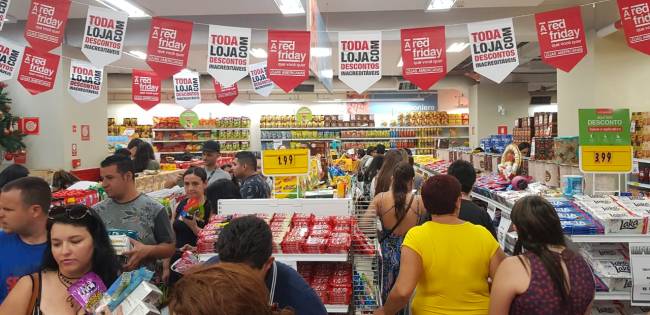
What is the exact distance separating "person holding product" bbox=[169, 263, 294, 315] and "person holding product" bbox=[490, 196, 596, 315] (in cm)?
141

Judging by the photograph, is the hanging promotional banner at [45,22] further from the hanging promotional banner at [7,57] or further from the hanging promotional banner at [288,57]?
the hanging promotional banner at [288,57]

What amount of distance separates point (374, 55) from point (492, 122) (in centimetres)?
1114

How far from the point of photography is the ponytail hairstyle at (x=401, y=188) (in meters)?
4.04

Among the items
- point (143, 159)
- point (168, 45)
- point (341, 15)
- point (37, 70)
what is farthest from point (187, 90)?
point (168, 45)

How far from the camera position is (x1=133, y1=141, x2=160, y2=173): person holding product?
7684mm

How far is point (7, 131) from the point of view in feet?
27.3

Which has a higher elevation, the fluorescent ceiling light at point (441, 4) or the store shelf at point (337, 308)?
the fluorescent ceiling light at point (441, 4)

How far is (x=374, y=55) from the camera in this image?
21.1ft

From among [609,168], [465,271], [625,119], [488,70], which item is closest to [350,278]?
[465,271]

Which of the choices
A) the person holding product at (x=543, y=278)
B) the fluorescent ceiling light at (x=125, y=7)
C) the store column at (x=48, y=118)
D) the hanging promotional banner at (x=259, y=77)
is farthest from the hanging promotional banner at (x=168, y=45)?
the person holding product at (x=543, y=278)

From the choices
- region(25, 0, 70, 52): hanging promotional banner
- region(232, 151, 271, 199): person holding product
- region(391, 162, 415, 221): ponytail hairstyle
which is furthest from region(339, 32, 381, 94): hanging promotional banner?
region(25, 0, 70, 52): hanging promotional banner

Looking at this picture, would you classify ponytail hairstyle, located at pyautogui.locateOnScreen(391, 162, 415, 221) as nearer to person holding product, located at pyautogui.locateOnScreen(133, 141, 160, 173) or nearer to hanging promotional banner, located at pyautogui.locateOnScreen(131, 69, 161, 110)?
person holding product, located at pyautogui.locateOnScreen(133, 141, 160, 173)

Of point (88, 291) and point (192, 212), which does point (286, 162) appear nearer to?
point (192, 212)

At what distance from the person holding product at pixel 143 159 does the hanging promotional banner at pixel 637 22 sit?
6.53 m
